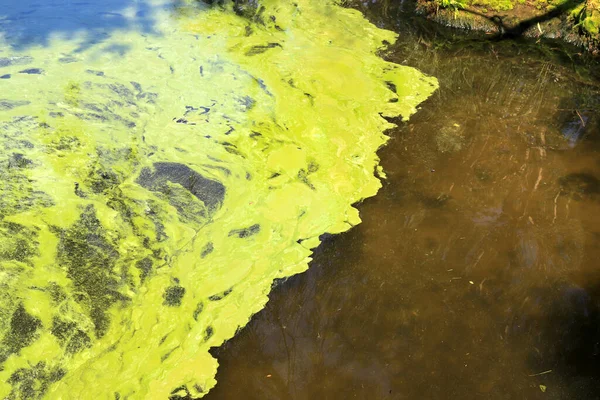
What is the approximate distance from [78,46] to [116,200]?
7.68 feet

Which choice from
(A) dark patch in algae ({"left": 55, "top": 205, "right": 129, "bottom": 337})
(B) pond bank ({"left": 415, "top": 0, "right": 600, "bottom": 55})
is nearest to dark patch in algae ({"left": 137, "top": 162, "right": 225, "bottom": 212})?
(A) dark patch in algae ({"left": 55, "top": 205, "right": 129, "bottom": 337})

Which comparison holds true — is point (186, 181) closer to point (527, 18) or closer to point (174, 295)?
point (174, 295)

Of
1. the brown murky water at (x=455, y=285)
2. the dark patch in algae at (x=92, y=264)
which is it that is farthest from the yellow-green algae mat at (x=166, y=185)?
the brown murky water at (x=455, y=285)

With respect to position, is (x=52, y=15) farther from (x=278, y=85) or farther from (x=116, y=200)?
(x=116, y=200)

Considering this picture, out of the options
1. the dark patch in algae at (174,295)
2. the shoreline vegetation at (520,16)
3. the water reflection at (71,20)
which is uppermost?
the shoreline vegetation at (520,16)

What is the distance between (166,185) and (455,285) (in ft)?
5.56

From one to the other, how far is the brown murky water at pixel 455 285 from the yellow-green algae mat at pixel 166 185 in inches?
6.9

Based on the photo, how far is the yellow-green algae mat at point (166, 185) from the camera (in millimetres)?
1932

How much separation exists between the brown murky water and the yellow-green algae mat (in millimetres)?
176

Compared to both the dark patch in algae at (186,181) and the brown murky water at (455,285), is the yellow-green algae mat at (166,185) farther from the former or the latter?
the brown murky water at (455,285)

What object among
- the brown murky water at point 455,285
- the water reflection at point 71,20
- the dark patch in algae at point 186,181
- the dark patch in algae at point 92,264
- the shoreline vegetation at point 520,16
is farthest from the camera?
the shoreline vegetation at point 520,16

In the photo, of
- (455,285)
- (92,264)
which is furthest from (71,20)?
(455,285)

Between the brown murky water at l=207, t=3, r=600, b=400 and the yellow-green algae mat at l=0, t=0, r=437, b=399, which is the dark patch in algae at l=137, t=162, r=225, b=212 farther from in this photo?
the brown murky water at l=207, t=3, r=600, b=400

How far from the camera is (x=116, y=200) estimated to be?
2637mm
